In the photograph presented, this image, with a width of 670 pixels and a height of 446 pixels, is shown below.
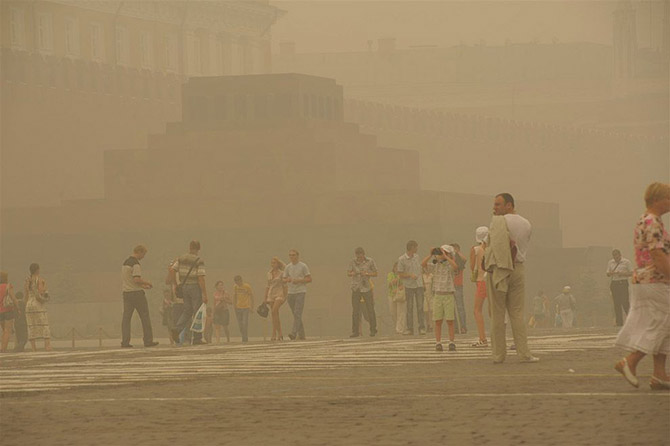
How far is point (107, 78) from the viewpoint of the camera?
58750mm

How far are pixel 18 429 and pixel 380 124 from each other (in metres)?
62.4

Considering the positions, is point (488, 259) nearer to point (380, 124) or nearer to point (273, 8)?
point (380, 124)

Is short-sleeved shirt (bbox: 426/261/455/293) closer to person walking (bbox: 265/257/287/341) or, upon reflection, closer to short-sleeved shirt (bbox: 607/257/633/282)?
person walking (bbox: 265/257/287/341)

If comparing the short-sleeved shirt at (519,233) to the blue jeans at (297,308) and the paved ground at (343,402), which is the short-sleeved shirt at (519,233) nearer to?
the paved ground at (343,402)

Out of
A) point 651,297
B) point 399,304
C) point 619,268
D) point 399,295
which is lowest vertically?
point 651,297

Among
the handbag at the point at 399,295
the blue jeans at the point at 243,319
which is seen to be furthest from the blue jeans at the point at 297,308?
the blue jeans at the point at 243,319

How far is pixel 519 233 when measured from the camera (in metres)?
14.1

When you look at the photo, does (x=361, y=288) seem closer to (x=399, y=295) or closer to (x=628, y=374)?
(x=399, y=295)

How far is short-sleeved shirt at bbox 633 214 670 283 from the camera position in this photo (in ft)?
34.9

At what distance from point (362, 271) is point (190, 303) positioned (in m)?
3.41

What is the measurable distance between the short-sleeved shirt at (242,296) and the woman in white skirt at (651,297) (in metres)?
17.1

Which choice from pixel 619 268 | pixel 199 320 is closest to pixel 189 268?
pixel 199 320

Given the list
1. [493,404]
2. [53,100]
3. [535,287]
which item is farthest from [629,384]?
[53,100]

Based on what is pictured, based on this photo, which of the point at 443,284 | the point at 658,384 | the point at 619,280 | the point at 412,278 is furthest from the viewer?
the point at 619,280
